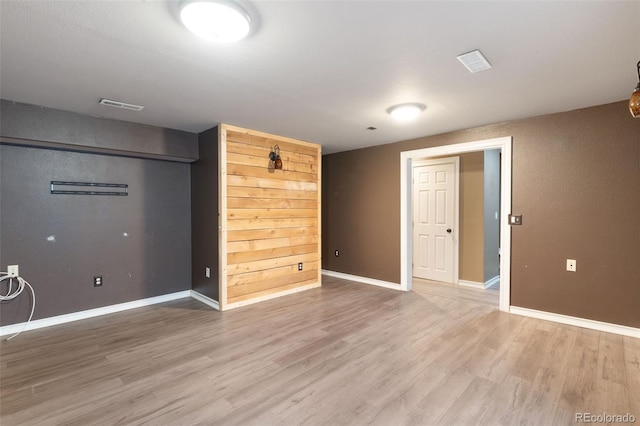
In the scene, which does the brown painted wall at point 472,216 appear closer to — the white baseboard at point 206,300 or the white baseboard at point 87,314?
the white baseboard at point 206,300

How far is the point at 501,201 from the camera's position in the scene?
3.75m

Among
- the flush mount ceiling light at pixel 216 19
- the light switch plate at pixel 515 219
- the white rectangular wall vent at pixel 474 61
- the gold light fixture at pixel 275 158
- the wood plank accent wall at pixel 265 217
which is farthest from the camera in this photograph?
the gold light fixture at pixel 275 158

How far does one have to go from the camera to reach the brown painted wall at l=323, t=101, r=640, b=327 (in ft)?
9.71

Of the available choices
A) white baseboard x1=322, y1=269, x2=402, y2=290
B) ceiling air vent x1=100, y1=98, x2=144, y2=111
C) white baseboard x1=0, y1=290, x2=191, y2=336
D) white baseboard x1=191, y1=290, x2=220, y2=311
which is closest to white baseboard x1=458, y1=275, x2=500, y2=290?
white baseboard x1=322, y1=269, x2=402, y2=290

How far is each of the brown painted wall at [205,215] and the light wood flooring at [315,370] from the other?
22.1 inches

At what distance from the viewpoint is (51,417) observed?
1.85m

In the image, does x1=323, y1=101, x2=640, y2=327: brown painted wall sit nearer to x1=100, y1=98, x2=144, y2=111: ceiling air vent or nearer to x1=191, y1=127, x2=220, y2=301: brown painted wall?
x1=191, y1=127, x2=220, y2=301: brown painted wall

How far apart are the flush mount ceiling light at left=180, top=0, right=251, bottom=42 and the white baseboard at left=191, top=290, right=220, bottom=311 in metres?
3.00

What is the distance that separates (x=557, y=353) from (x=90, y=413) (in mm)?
3447

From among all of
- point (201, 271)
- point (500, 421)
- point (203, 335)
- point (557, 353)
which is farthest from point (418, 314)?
point (201, 271)

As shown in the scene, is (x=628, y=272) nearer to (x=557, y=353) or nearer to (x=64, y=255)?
(x=557, y=353)

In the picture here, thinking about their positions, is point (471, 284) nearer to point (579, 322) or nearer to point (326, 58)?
point (579, 322)

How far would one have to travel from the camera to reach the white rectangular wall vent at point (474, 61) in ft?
6.65

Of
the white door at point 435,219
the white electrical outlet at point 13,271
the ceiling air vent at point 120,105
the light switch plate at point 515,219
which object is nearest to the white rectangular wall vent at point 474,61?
the light switch plate at point 515,219
